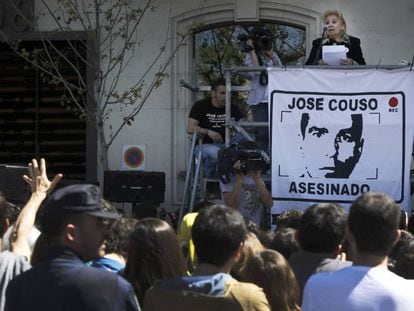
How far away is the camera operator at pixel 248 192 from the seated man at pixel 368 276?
4693 millimetres

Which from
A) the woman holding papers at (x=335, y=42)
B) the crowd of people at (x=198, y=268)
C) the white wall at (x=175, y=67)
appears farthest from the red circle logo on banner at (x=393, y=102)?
the crowd of people at (x=198, y=268)

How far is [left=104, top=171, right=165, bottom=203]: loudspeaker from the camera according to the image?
10102 mm

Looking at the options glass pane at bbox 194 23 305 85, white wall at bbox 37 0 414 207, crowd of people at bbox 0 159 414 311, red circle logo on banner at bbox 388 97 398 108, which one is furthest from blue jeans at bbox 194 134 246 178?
crowd of people at bbox 0 159 414 311

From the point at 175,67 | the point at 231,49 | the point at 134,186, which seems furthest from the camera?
the point at 231,49

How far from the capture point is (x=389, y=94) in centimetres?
809

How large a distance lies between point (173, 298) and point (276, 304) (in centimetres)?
74

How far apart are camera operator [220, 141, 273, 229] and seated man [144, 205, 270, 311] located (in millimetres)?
4547

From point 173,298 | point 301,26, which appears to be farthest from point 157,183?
point 173,298

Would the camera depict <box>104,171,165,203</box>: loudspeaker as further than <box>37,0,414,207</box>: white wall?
No

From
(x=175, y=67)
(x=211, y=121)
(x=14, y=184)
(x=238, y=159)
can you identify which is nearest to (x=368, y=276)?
(x=238, y=159)

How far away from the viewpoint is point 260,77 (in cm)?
858

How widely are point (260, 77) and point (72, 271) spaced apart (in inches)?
227

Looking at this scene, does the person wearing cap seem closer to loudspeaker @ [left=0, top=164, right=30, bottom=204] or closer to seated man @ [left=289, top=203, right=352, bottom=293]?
seated man @ [left=289, top=203, right=352, bottom=293]

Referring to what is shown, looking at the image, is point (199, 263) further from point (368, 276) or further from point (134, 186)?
point (134, 186)
